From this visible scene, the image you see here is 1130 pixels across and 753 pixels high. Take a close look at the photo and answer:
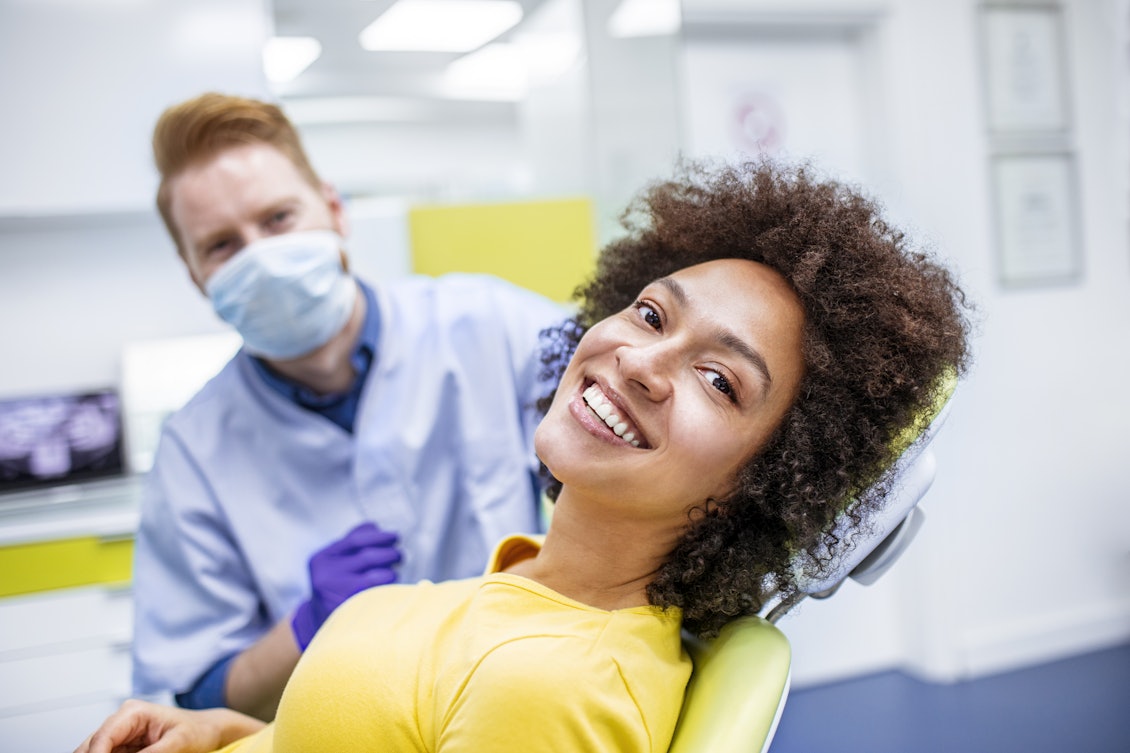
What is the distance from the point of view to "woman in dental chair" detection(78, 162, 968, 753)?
90cm

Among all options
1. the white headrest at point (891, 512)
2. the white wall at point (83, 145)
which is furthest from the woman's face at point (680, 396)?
the white wall at point (83, 145)

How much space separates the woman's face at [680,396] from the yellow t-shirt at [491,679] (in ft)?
0.44

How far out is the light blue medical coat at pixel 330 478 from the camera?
139 centimetres

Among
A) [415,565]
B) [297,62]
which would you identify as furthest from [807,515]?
[297,62]

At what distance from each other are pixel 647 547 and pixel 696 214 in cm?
43

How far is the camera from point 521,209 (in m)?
2.57

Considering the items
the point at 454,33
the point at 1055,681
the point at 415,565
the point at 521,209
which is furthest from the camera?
the point at 1055,681

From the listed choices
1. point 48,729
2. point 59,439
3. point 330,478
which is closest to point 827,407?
point 330,478

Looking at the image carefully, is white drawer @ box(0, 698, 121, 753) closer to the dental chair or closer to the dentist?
the dentist

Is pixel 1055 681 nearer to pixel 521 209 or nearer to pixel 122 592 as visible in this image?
pixel 521 209

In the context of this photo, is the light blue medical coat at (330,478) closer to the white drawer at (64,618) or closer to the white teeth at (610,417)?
the white teeth at (610,417)

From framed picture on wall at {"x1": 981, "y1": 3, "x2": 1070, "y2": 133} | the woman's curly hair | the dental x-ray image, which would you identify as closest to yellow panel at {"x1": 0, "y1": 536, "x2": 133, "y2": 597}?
the dental x-ray image

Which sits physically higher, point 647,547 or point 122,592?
point 647,547

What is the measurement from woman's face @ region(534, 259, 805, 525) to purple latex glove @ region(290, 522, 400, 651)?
1.44 ft
